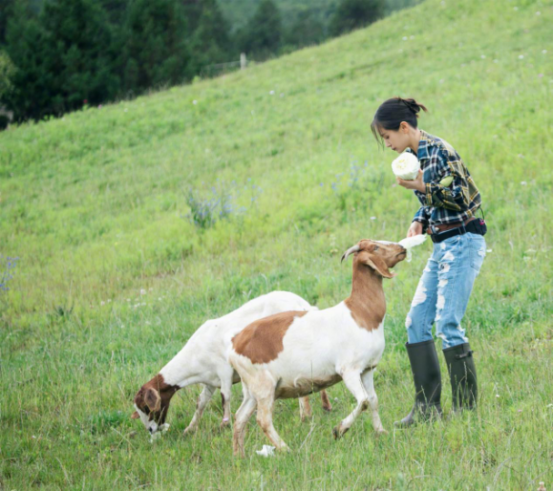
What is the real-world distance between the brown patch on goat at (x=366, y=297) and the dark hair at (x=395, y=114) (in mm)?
894

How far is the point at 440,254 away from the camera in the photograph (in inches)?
180

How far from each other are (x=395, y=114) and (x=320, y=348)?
1703 millimetres

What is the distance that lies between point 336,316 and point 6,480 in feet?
8.58

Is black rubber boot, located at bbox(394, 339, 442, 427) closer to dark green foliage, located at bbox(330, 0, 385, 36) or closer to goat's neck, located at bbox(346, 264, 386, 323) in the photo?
goat's neck, located at bbox(346, 264, 386, 323)

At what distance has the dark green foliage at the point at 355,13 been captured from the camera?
47375 millimetres

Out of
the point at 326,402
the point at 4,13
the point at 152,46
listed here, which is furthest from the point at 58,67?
the point at 326,402

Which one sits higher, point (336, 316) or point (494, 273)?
point (336, 316)

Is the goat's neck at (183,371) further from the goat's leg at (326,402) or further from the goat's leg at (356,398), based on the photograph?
the goat's leg at (356,398)

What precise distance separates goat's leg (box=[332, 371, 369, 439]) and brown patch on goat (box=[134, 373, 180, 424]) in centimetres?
168

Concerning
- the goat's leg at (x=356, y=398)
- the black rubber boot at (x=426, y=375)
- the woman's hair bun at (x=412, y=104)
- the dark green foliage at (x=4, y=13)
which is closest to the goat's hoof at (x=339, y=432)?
the goat's leg at (x=356, y=398)

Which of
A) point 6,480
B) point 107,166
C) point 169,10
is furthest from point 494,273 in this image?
point 169,10

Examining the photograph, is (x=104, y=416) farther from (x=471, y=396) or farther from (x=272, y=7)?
(x=272, y=7)

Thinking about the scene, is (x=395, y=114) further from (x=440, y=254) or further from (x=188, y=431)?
(x=188, y=431)

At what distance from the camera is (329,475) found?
3.89 metres
